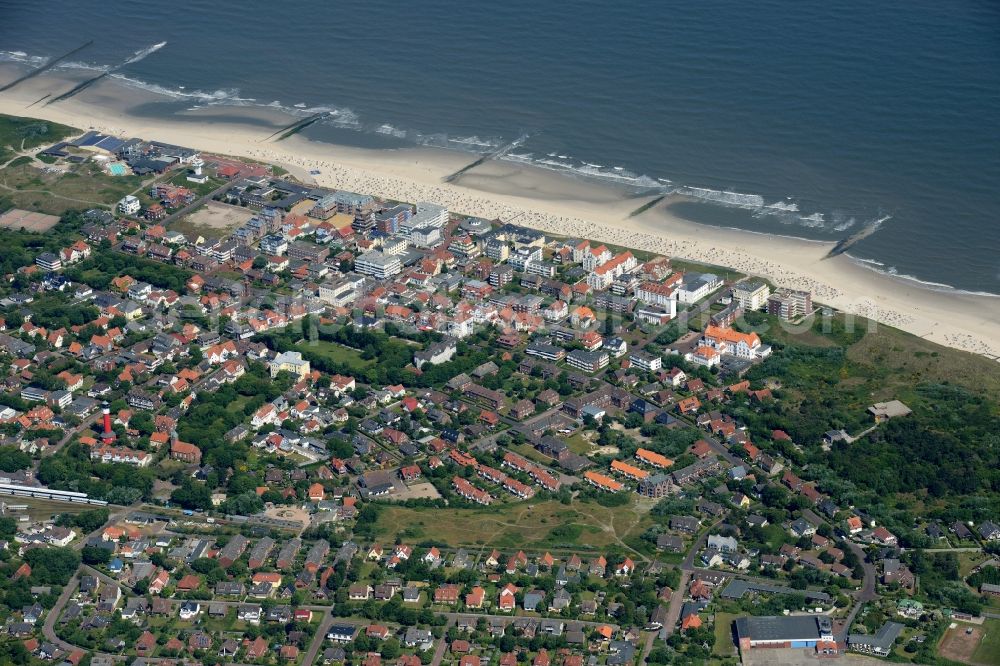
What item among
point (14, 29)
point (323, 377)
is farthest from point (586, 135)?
point (14, 29)

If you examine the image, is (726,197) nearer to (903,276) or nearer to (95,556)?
(903,276)

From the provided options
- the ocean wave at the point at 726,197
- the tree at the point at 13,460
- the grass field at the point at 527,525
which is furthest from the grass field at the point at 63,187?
the grass field at the point at 527,525

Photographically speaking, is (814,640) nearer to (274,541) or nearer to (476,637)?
(476,637)

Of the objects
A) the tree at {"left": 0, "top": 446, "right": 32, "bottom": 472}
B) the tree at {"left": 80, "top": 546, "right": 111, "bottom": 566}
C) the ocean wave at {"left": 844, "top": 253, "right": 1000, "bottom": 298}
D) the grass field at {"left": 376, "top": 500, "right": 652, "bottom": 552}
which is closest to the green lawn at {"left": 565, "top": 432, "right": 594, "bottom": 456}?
the grass field at {"left": 376, "top": 500, "right": 652, "bottom": 552}

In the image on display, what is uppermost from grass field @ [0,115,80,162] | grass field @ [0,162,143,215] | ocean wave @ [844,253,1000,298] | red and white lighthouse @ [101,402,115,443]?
ocean wave @ [844,253,1000,298]

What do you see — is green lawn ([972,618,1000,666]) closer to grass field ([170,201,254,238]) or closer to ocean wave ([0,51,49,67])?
grass field ([170,201,254,238])

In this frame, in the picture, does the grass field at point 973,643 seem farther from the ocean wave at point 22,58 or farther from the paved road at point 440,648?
the ocean wave at point 22,58

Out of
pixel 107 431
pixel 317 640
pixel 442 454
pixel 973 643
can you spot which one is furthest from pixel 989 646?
pixel 107 431
